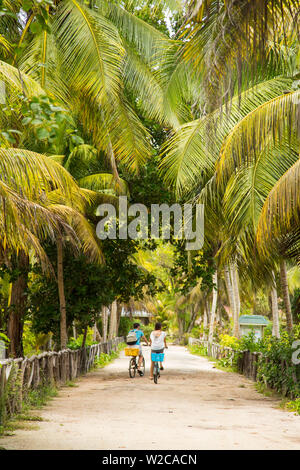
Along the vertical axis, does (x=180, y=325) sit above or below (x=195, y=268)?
below

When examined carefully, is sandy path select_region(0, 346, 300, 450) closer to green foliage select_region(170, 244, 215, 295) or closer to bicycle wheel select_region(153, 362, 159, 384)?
bicycle wheel select_region(153, 362, 159, 384)

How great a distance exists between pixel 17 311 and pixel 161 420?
772 cm

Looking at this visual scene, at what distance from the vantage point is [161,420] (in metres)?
8.76

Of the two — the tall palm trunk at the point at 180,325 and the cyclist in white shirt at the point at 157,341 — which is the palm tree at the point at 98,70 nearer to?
the cyclist in white shirt at the point at 157,341

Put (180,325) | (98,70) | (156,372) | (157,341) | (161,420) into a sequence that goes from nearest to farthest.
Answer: (161,420)
(98,70)
(157,341)
(156,372)
(180,325)

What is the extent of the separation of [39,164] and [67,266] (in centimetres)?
925

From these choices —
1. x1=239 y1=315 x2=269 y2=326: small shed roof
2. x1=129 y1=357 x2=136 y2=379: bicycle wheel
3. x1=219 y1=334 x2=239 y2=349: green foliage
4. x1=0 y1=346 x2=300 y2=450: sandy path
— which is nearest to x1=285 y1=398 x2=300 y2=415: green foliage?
x1=0 y1=346 x2=300 y2=450: sandy path

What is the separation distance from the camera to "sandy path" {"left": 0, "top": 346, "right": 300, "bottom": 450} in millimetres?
6895

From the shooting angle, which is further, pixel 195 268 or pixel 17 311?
pixel 195 268

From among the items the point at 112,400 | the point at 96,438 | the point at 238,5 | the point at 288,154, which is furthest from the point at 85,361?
the point at 238,5

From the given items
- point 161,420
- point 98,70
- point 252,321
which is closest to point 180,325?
point 252,321

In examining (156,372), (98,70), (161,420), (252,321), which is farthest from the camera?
(252,321)

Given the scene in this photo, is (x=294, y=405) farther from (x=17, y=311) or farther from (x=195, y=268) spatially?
(x=195, y=268)

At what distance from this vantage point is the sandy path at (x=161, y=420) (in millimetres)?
6895
